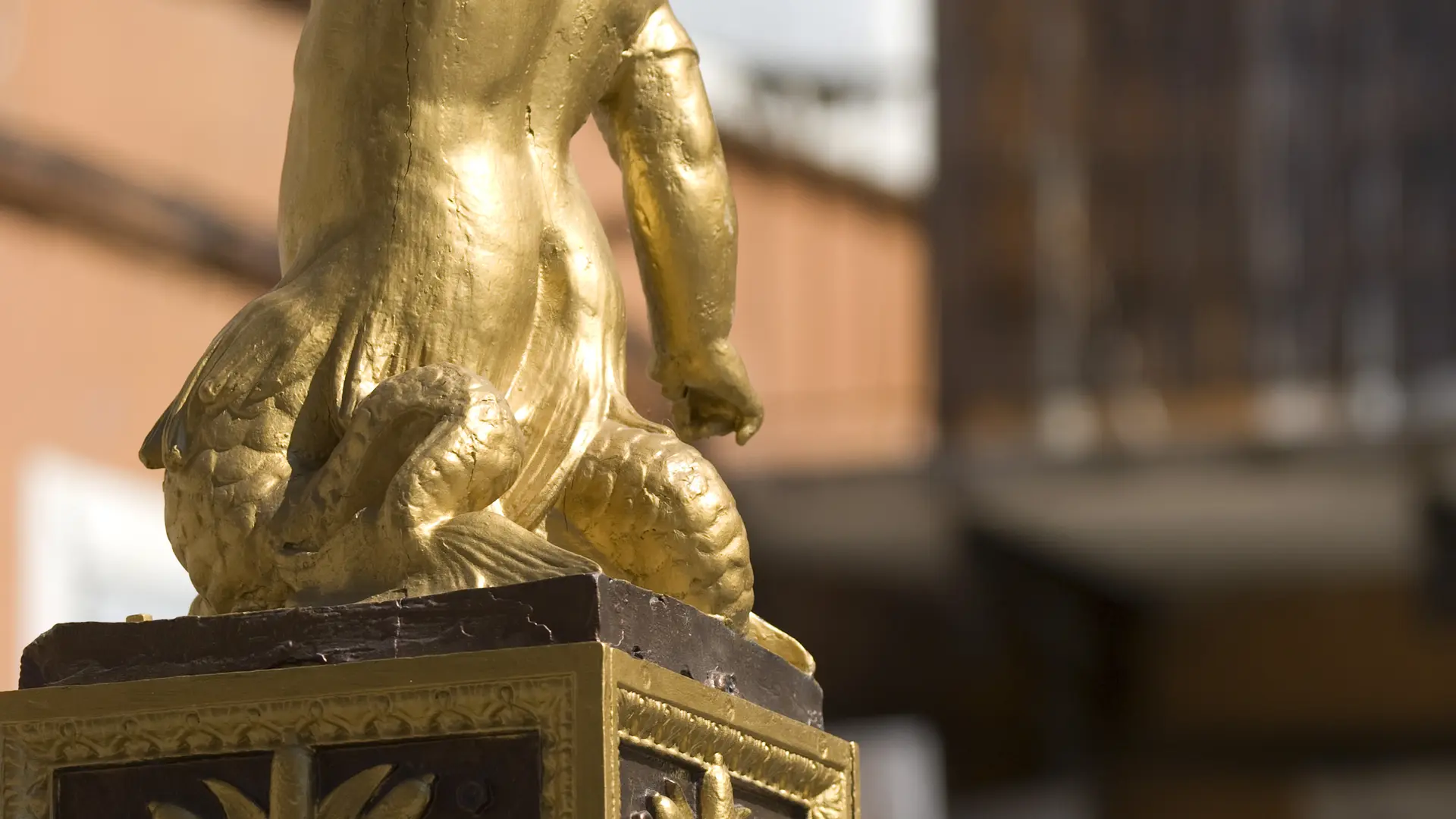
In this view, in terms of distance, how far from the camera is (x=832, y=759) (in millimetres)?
2086

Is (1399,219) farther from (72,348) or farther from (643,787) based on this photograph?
(643,787)

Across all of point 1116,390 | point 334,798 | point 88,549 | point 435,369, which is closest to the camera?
point 334,798

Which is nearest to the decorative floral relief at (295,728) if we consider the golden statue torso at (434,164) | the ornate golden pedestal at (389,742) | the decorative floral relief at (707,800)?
the ornate golden pedestal at (389,742)

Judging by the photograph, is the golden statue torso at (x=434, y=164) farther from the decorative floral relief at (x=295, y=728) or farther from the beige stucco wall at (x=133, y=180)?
the beige stucco wall at (x=133, y=180)

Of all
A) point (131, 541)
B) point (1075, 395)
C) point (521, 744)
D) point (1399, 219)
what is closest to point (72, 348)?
point (131, 541)

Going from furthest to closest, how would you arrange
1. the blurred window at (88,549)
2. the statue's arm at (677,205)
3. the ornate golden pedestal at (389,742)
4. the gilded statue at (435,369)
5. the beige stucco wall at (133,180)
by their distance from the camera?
the beige stucco wall at (133,180) < the blurred window at (88,549) < the statue's arm at (677,205) < the gilded statue at (435,369) < the ornate golden pedestal at (389,742)

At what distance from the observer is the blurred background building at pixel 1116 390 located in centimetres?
616

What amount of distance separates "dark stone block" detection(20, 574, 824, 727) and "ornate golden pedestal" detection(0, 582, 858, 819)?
2 centimetres

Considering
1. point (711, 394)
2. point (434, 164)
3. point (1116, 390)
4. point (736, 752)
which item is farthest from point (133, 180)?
point (736, 752)

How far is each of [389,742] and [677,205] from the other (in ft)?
1.92

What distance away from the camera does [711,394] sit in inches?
87.4

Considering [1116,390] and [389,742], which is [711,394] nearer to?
[389,742]

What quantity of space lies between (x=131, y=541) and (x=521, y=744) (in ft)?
12.8

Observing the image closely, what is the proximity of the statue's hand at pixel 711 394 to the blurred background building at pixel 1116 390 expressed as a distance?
3.76 metres
